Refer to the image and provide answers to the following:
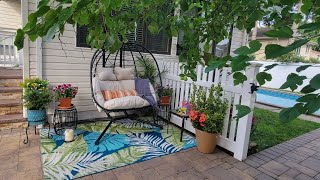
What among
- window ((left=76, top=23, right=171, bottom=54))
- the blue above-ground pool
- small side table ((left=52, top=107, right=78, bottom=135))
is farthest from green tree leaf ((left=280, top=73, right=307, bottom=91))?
the blue above-ground pool

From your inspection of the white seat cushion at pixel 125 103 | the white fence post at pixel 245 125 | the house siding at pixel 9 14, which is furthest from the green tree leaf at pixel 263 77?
the house siding at pixel 9 14

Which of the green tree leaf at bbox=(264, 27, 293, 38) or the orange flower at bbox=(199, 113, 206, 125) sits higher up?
the green tree leaf at bbox=(264, 27, 293, 38)

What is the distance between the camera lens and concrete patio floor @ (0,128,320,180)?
223 centimetres

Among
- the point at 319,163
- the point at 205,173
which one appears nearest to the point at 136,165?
the point at 205,173

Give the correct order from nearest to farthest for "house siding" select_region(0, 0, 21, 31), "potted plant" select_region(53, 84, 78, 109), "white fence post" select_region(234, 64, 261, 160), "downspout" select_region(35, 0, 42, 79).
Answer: "white fence post" select_region(234, 64, 261, 160), "potted plant" select_region(53, 84, 78, 109), "downspout" select_region(35, 0, 42, 79), "house siding" select_region(0, 0, 21, 31)

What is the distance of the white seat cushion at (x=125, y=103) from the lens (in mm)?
3085

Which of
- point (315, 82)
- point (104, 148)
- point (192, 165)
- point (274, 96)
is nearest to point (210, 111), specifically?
point (192, 165)

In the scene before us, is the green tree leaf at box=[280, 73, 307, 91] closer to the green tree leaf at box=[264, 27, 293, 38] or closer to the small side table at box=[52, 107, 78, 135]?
the green tree leaf at box=[264, 27, 293, 38]

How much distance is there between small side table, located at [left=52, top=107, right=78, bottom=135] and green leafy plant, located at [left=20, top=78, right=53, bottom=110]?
0.27 meters

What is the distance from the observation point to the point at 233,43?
589 centimetres

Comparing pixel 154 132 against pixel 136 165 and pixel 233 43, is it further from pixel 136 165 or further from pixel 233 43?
pixel 233 43

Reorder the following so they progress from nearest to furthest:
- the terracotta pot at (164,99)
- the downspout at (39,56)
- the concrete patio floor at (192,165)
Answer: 1. the concrete patio floor at (192,165)
2. the downspout at (39,56)
3. the terracotta pot at (164,99)

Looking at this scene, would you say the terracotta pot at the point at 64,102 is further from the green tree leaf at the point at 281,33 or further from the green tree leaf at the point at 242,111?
the green tree leaf at the point at 281,33

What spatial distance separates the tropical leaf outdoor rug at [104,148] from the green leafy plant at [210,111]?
0.47 meters
